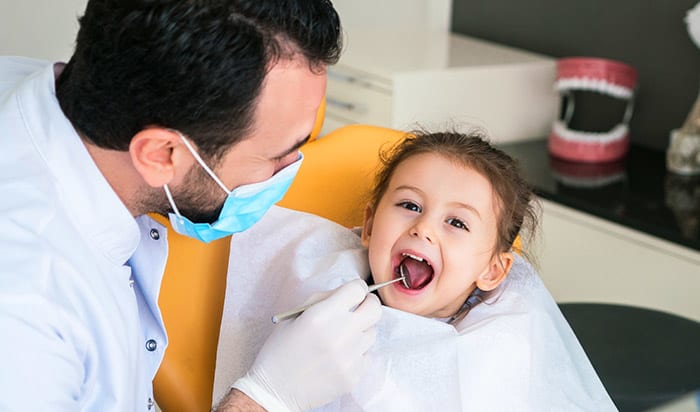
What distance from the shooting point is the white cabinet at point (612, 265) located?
90.4 inches

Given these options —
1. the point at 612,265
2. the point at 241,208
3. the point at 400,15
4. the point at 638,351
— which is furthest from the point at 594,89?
the point at 241,208

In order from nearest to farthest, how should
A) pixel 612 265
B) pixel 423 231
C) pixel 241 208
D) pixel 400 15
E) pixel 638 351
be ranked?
pixel 241 208, pixel 423 231, pixel 638 351, pixel 612 265, pixel 400 15

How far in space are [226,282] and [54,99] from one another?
0.45 meters

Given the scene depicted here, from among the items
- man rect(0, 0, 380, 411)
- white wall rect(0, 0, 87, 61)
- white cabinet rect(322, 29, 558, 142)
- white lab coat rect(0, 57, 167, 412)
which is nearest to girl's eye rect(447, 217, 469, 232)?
man rect(0, 0, 380, 411)

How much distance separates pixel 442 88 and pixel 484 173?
4.33 ft

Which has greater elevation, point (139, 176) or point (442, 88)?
point (139, 176)

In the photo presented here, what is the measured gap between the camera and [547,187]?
8.41 feet

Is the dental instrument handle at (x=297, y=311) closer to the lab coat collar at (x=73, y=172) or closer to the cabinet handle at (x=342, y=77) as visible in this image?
the lab coat collar at (x=73, y=172)

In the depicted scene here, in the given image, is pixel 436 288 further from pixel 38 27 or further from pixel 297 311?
pixel 38 27

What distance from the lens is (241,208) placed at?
4.44 ft

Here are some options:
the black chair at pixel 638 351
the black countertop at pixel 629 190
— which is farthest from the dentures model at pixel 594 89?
the black chair at pixel 638 351

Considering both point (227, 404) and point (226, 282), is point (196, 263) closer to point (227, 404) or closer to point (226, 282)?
point (226, 282)

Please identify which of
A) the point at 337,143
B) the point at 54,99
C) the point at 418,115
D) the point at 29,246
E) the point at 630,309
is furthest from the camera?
the point at 418,115

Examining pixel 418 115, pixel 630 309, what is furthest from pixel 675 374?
pixel 418 115
